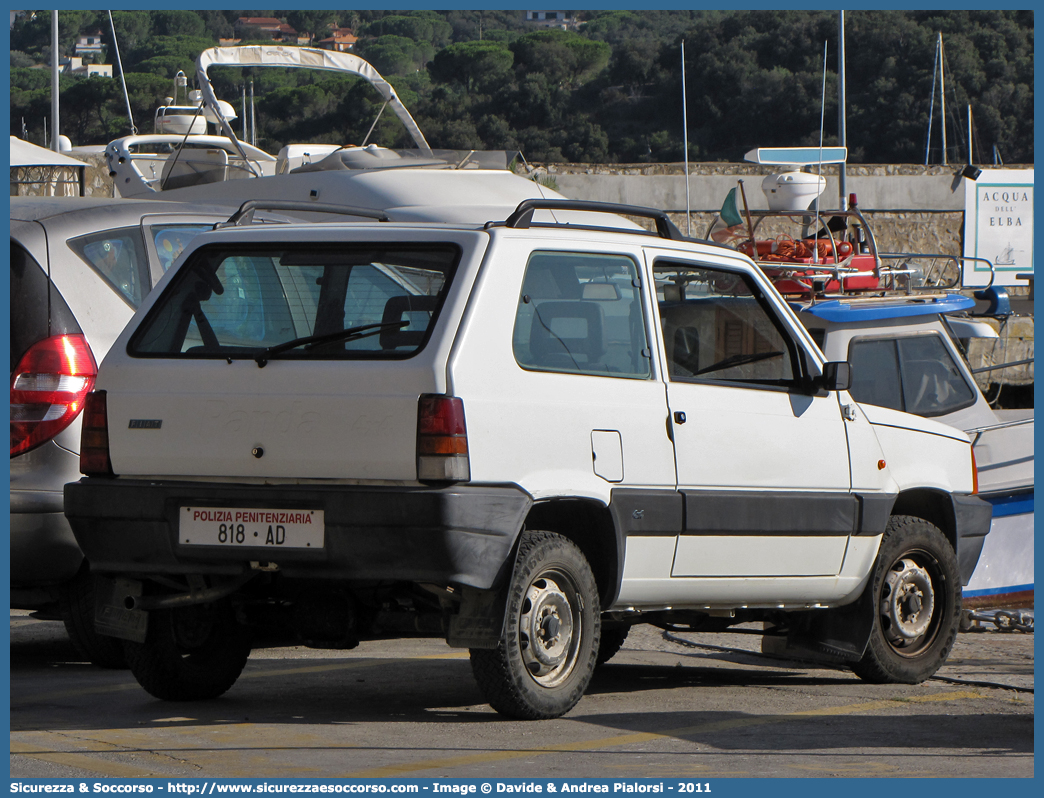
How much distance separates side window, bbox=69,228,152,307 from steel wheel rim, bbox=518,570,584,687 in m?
2.32

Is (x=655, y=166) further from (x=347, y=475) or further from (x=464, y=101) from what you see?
(x=347, y=475)

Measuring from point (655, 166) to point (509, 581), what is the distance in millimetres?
42550

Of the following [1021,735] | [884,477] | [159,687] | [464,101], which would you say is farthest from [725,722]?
[464,101]

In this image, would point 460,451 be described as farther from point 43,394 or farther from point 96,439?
point 43,394

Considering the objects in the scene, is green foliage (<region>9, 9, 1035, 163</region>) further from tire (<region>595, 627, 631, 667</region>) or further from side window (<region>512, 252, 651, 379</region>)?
side window (<region>512, 252, 651, 379</region>)

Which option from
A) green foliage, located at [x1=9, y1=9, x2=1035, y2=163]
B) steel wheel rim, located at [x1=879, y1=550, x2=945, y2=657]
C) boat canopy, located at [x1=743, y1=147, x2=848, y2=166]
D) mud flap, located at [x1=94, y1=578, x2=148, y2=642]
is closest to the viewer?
mud flap, located at [x1=94, y1=578, x2=148, y2=642]

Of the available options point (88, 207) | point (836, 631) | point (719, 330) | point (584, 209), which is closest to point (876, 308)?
point (836, 631)

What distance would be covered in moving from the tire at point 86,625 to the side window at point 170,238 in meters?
1.42

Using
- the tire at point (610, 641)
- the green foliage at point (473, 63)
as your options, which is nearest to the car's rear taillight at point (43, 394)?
the tire at point (610, 641)

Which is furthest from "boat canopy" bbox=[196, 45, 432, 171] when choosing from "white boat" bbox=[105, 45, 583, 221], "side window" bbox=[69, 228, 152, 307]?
"side window" bbox=[69, 228, 152, 307]

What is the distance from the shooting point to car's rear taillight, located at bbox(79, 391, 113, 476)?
6039mm

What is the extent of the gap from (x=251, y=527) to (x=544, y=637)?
3.78 ft

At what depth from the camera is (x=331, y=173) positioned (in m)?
13.9

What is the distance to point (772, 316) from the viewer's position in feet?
23.1
